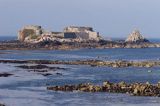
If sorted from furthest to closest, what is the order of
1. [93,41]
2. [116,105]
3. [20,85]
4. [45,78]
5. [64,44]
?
[93,41]
[64,44]
[45,78]
[20,85]
[116,105]

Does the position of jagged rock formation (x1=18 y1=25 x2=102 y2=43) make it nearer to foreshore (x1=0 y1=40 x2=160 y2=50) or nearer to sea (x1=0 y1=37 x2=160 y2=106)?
foreshore (x1=0 y1=40 x2=160 y2=50)

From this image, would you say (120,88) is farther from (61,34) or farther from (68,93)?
(61,34)

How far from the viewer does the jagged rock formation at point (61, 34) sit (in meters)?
172

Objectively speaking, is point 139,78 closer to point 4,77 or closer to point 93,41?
point 4,77

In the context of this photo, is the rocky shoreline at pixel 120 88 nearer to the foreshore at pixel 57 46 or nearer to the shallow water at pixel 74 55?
the shallow water at pixel 74 55

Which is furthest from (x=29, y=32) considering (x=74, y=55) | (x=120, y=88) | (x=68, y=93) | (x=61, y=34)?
(x=68, y=93)

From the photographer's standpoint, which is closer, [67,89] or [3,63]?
[67,89]

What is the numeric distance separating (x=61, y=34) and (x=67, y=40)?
32.6 feet

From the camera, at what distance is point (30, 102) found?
40469 mm

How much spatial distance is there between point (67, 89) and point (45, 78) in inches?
462

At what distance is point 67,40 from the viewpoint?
16800 cm

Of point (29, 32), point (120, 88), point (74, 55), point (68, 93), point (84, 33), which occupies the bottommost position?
point (68, 93)

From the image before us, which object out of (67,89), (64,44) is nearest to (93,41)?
(64,44)

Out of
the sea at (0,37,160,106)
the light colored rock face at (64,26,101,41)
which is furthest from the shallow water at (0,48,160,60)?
the light colored rock face at (64,26,101,41)
